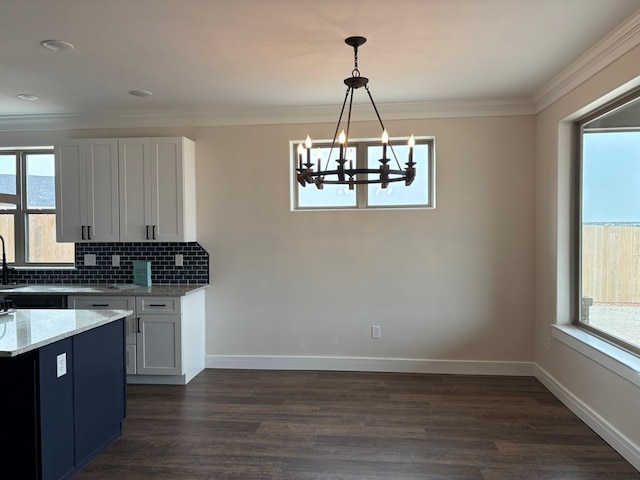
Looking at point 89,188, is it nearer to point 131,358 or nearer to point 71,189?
point 71,189

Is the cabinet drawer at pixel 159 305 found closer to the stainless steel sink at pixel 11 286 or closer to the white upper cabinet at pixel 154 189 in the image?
the white upper cabinet at pixel 154 189

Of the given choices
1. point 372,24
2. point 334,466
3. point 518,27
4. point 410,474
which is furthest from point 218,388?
point 518,27

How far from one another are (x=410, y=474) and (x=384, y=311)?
1941 millimetres

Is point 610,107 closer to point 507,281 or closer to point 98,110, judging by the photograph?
point 507,281

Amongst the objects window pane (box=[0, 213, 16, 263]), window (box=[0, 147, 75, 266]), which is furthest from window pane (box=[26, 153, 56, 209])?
window pane (box=[0, 213, 16, 263])

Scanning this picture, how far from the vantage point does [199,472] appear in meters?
2.60

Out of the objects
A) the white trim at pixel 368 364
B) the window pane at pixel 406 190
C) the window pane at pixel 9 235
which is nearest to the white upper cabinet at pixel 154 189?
the white trim at pixel 368 364

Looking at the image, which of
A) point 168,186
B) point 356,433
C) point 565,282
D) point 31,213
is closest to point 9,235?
point 31,213

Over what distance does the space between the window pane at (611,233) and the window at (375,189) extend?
54.3 inches

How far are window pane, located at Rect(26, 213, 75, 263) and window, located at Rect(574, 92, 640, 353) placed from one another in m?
4.92

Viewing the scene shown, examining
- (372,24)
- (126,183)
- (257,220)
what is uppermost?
(372,24)

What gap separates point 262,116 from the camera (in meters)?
4.43

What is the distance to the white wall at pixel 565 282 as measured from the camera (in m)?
2.73

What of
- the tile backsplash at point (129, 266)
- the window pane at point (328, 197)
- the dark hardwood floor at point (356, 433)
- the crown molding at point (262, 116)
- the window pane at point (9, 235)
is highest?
the crown molding at point (262, 116)
